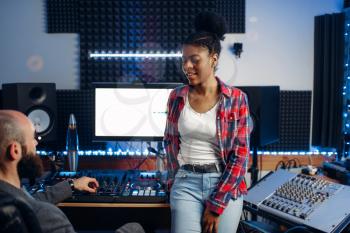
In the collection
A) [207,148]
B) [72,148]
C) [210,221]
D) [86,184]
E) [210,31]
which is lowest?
[210,221]

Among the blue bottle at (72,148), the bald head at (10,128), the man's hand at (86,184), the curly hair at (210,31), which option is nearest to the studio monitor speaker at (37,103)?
the blue bottle at (72,148)

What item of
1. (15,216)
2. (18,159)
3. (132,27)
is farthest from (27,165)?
(132,27)

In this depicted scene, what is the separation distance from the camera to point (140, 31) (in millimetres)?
2840

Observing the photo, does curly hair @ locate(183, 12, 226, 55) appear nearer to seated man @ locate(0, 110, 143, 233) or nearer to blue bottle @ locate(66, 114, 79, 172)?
seated man @ locate(0, 110, 143, 233)

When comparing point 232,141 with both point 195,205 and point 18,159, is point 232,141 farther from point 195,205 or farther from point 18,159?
point 18,159

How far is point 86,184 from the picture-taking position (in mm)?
2035

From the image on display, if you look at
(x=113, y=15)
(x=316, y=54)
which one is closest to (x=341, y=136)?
(x=316, y=54)

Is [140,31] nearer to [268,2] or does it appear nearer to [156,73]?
[156,73]

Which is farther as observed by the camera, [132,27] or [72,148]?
[132,27]

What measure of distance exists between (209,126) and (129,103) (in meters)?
0.85

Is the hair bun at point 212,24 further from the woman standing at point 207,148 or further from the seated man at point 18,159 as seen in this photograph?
the seated man at point 18,159

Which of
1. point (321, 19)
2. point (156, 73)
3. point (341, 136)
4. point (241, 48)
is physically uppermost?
point (321, 19)

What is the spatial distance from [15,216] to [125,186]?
52.3 inches

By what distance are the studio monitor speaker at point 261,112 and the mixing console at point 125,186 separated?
2.26ft
